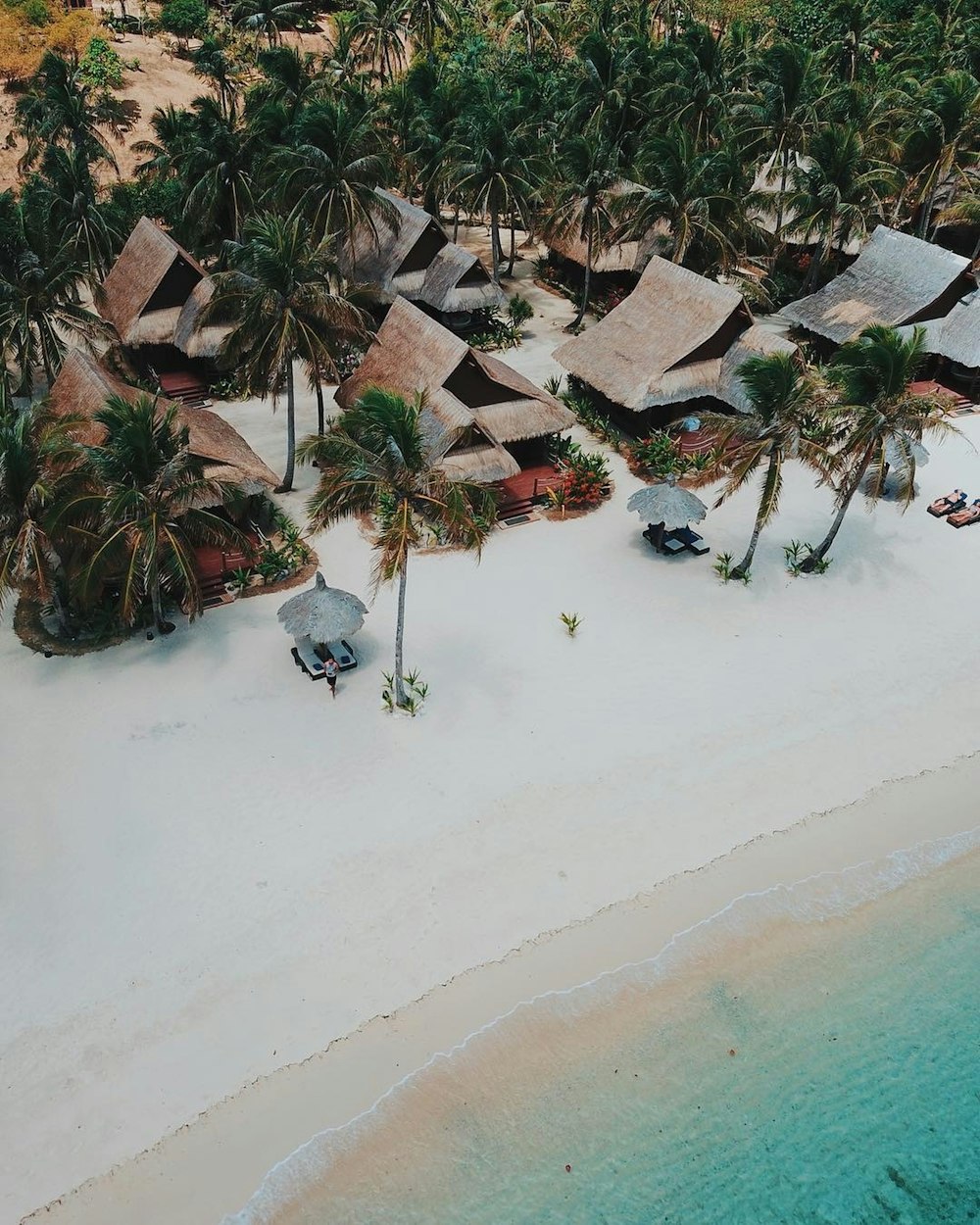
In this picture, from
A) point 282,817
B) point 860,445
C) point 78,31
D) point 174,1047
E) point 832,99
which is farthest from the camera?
point 78,31

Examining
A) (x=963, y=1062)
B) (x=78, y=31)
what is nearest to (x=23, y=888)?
(x=963, y=1062)

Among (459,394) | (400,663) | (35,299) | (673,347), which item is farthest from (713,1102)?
(35,299)

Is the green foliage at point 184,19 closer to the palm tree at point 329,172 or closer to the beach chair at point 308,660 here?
the palm tree at point 329,172

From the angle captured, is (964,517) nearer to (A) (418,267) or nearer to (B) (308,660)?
(B) (308,660)

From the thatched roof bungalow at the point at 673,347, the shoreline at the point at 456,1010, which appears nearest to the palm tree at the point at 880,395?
the thatched roof bungalow at the point at 673,347

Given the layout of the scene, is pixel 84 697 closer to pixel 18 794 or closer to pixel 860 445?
pixel 18 794

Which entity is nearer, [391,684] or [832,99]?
[391,684]
